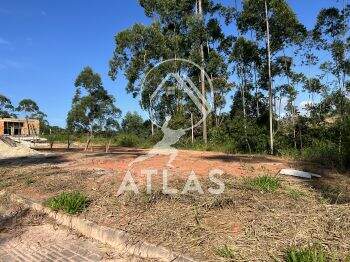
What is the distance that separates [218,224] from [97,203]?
1.76 metres

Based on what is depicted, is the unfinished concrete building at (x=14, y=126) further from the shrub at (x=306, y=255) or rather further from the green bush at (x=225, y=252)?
the shrub at (x=306, y=255)

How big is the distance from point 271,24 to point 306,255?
21707 millimetres

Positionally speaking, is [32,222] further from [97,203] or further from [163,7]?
[163,7]

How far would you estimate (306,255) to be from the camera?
10.1 feet

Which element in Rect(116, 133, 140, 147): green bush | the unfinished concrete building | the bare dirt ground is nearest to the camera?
the bare dirt ground

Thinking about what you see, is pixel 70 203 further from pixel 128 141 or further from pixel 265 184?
pixel 128 141

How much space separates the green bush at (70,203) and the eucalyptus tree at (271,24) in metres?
17.8

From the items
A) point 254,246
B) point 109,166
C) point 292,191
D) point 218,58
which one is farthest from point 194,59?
point 254,246

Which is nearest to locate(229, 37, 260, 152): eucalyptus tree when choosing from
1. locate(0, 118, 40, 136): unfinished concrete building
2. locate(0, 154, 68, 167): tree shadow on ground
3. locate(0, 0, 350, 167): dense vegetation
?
locate(0, 0, 350, 167): dense vegetation

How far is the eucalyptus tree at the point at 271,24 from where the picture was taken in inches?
880

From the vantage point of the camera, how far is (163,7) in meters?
28.6

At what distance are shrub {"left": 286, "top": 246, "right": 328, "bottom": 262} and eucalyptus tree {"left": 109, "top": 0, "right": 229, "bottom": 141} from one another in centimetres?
1935

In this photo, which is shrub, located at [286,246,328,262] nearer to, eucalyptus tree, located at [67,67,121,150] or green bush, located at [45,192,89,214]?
green bush, located at [45,192,89,214]

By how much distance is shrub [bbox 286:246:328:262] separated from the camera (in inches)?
119
